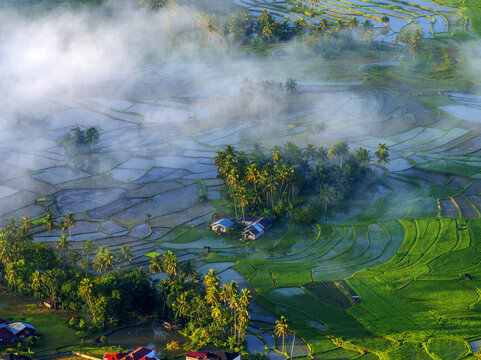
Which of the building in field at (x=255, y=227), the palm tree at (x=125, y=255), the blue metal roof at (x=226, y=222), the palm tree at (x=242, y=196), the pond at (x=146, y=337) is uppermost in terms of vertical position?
the palm tree at (x=242, y=196)

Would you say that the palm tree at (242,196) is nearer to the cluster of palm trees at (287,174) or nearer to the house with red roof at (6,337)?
the cluster of palm trees at (287,174)

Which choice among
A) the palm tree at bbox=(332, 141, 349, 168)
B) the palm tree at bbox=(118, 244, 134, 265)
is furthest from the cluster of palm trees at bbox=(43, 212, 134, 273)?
the palm tree at bbox=(332, 141, 349, 168)

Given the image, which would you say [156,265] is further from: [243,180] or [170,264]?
[243,180]

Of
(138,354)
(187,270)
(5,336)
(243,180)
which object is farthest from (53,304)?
(243,180)

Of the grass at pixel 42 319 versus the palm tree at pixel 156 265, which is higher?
the palm tree at pixel 156 265

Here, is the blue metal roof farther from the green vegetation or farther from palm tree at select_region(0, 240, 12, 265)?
palm tree at select_region(0, 240, 12, 265)

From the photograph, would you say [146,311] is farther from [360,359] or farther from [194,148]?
[194,148]

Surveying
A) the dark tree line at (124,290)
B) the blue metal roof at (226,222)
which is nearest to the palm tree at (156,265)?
the dark tree line at (124,290)
